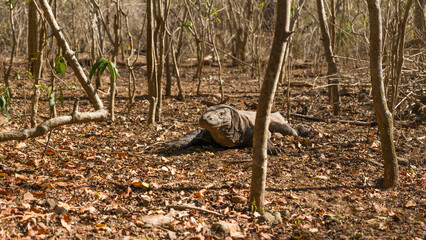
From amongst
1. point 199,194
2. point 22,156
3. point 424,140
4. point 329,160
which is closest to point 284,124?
point 329,160

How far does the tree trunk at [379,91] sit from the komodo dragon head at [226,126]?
2.24 meters

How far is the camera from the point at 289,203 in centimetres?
416

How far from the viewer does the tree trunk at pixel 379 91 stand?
4.20 meters

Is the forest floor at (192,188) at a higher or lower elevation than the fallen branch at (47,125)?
lower

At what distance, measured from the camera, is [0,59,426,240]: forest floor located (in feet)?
11.1

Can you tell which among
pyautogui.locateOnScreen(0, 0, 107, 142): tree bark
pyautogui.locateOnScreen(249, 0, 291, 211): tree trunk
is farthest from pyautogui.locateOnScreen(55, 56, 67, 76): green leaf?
pyautogui.locateOnScreen(249, 0, 291, 211): tree trunk

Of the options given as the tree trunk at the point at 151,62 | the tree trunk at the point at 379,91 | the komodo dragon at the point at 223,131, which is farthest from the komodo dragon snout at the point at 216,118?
the tree trunk at the point at 379,91

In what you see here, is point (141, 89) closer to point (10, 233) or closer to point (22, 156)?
point (22, 156)

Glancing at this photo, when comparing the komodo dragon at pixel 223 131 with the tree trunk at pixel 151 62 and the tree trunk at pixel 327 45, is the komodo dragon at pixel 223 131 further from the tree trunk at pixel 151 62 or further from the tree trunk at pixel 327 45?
the tree trunk at pixel 327 45

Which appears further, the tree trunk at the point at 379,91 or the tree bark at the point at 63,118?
the tree trunk at the point at 379,91

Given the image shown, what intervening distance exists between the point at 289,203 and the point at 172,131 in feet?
11.0

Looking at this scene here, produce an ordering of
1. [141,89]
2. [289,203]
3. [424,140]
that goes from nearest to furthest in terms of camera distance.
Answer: [289,203] → [424,140] → [141,89]

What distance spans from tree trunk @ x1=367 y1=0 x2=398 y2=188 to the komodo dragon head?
2.24 metres

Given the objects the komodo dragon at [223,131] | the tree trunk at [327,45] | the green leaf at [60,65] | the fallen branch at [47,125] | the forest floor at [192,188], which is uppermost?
the tree trunk at [327,45]
